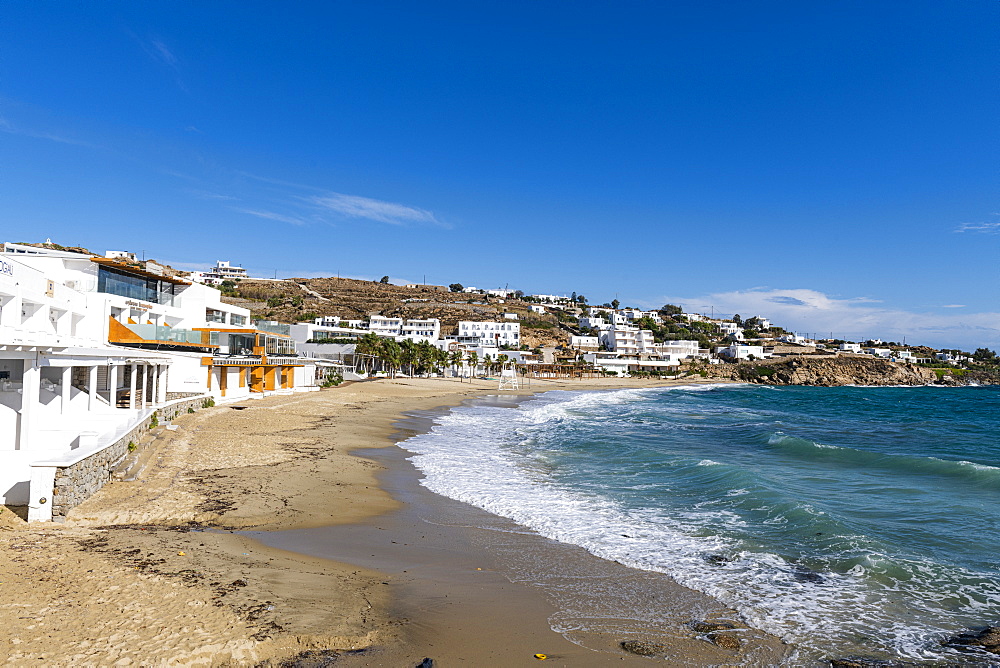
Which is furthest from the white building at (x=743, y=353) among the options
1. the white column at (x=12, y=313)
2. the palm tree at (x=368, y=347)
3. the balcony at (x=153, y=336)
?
the white column at (x=12, y=313)

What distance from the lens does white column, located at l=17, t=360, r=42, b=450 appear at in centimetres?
1194

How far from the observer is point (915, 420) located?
42.4 m

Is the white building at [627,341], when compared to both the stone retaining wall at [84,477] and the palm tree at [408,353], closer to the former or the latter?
the palm tree at [408,353]

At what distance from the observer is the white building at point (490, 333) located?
110488 mm

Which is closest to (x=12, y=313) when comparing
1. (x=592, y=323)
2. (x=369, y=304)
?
(x=369, y=304)

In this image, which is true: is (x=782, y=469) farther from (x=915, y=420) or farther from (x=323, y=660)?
(x=915, y=420)

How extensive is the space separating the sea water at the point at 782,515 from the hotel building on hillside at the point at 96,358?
8.50 m

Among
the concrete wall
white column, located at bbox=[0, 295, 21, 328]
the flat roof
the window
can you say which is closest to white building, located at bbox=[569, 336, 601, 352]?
the flat roof

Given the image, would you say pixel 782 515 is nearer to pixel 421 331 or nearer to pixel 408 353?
pixel 408 353

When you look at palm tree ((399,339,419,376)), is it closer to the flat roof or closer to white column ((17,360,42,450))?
the flat roof

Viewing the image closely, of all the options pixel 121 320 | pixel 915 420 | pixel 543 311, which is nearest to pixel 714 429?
pixel 915 420

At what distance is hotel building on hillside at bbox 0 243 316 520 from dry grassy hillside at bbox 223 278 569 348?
66036 millimetres

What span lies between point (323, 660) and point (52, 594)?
353 cm

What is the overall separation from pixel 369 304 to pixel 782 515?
4918 inches
